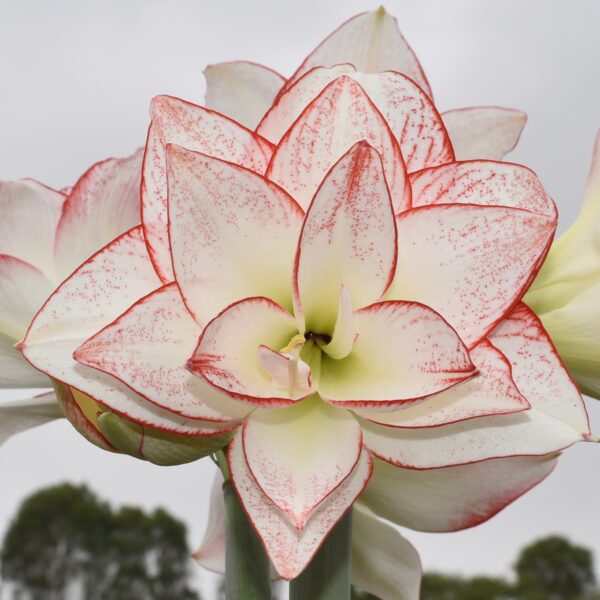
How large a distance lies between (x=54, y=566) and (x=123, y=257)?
24.7 m

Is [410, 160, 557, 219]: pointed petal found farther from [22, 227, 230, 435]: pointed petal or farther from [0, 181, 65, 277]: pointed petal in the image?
[0, 181, 65, 277]: pointed petal

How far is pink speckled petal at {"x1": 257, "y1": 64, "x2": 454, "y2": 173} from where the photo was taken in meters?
0.61

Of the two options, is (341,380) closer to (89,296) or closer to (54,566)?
(89,296)

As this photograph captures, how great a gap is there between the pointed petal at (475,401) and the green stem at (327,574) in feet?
0.28

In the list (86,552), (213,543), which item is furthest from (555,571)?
(213,543)

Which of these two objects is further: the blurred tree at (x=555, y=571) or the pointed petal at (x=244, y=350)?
the blurred tree at (x=555, y=571)

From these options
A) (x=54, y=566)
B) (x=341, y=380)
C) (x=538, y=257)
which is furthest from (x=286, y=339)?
(x=54, y=566)

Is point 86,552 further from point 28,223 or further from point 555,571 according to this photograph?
point 28,223

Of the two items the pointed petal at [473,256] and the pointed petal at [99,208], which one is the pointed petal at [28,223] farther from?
the pointed petal at [473,256]

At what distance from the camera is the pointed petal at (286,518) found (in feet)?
1.68

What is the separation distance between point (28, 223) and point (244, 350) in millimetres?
230

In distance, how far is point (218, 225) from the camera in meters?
0.56

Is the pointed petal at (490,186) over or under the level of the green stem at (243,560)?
over

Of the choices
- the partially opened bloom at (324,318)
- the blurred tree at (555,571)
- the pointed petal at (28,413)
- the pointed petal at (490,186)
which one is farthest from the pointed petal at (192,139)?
the blurred tree at (555,571)
